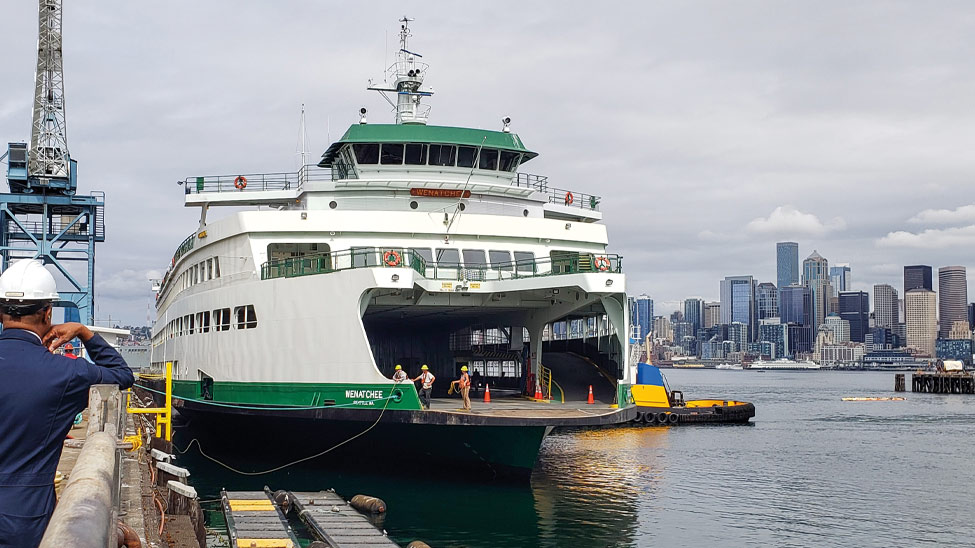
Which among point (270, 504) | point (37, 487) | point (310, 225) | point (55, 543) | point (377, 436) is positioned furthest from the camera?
point (310, 225)

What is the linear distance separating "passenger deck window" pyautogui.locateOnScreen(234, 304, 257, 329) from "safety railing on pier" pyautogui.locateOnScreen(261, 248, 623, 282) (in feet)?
3.25

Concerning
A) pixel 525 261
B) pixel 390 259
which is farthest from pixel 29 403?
pixel 525 261

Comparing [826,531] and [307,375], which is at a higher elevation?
[307,375]

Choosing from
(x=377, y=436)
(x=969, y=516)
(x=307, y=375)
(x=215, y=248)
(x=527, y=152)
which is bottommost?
(x=969, y=516)

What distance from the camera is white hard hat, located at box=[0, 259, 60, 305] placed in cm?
386

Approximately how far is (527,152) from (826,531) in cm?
1245

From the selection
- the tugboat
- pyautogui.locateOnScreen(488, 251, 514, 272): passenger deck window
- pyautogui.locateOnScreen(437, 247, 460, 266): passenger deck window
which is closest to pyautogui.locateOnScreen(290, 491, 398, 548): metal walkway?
pyautogui.locateOnScreen(437, 247, 460, 266): passenger deck window

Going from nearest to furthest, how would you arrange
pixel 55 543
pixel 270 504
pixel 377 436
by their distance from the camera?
1. pixel 55 543
2. pixel 270 504
3. pixel 377 436

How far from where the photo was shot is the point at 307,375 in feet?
64.8

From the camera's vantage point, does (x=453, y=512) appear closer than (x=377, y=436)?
Yes

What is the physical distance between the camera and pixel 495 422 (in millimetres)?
17531

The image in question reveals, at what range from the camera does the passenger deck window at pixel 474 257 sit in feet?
73.5

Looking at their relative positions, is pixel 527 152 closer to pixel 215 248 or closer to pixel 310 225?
pixel 310 225

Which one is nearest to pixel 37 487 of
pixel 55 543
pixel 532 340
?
pixel 55 543
